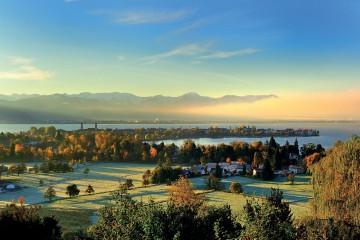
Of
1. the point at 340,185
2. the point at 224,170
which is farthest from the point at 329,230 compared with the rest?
the point at 224,170

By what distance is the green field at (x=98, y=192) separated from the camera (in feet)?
122

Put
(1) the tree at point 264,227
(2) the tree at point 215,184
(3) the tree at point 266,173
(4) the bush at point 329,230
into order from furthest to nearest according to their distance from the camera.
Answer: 1. (3) the tree at point 266,173
2. (2) the tree at point 215,184
3. (4) the bush at point 329,230
4. (1) the tree at point 264,227

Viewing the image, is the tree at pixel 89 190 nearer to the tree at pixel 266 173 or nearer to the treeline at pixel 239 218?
the treeline at pixel 239 218

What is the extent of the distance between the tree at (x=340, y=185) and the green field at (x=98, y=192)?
5.24 m

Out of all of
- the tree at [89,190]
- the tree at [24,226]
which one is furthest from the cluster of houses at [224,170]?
the tree at [24,226]

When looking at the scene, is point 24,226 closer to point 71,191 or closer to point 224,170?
point 71,191

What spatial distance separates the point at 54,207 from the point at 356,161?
34.0 meters

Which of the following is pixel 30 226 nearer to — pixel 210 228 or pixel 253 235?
pixel 210 228

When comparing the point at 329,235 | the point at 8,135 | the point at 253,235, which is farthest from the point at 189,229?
the point at 8,135

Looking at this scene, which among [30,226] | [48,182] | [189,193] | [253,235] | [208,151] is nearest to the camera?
[253,235]

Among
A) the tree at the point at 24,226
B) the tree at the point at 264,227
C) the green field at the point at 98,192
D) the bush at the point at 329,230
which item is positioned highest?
the tree at the point at 264,227

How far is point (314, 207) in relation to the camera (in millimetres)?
23266

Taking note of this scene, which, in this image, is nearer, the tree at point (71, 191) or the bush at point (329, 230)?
the bush at point (329, 230)

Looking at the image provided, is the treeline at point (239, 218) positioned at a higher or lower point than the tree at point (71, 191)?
higher
